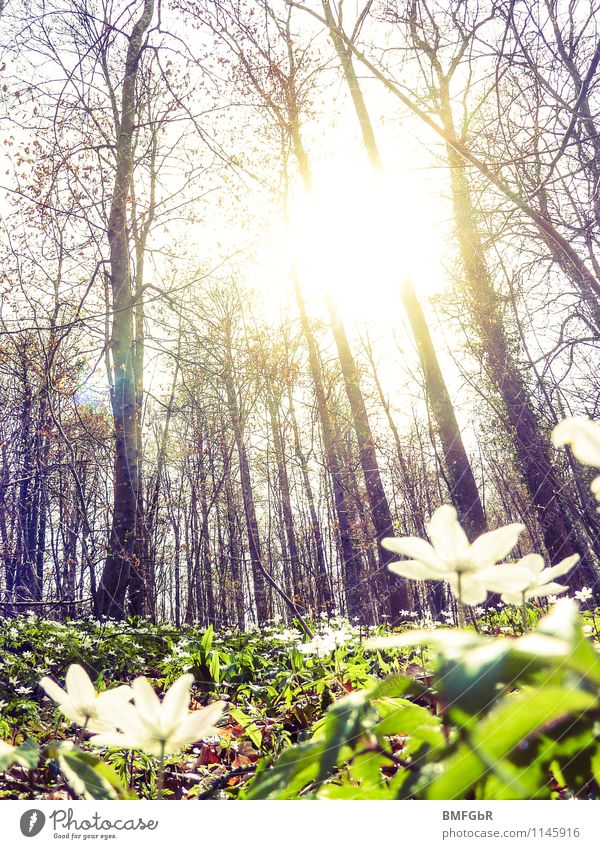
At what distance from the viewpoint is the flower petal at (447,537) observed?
0.41m

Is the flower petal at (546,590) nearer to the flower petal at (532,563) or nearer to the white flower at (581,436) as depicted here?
the flower petal at (532,563)

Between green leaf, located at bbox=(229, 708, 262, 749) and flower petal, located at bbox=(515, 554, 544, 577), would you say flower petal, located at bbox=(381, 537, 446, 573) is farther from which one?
green leaf, located at bbox=(229, 708, 262, 749)

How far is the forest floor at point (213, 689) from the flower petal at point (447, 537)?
2.4 inches

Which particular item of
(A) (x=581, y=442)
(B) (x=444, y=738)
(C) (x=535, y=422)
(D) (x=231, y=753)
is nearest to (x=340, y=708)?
(B) (x=444, y=738)

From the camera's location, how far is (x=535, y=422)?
10.0ft

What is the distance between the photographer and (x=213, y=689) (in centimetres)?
208

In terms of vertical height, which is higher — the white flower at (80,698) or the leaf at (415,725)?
the white flower at (80,698)

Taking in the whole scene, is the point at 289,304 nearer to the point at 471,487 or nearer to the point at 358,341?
the point at 358,341

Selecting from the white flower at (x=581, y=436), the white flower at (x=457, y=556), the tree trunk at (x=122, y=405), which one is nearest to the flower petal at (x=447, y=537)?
the white flower at (x=457, y=556)

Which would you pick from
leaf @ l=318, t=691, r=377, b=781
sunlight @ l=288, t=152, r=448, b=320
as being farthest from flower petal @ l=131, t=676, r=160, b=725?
sunlight @ l=288, t=152, r=448, b=320
